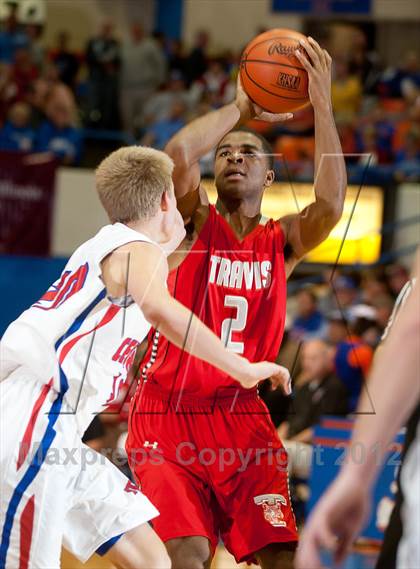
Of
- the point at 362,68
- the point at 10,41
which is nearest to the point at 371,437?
the point at 362,68

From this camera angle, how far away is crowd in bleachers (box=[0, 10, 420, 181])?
12.5 metres

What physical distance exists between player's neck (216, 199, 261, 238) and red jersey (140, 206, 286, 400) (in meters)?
0.09

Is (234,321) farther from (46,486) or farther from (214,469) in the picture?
(46,486)

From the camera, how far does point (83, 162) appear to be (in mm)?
13227

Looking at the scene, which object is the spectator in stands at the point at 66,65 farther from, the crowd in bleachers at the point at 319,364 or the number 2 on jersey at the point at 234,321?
the number 2 on jersey at the point at 234,321

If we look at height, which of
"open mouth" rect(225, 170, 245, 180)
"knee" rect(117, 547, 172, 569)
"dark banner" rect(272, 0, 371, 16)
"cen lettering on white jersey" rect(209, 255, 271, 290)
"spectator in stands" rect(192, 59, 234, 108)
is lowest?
"spectator in stands" rect(192, 59, 234, 108)

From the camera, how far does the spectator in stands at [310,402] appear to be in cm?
680

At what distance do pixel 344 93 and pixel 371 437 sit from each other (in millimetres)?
12492

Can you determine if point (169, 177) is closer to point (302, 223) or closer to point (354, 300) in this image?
point (302, 223)

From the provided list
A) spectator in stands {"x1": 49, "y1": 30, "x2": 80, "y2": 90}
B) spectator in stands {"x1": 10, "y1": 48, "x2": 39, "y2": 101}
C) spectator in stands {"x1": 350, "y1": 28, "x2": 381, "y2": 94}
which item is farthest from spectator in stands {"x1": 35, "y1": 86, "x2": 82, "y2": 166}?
spectator in stands {"x1": 350, "y1": 28, "x2": 381, "y2": 94}

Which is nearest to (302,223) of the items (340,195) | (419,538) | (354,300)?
(340,195)

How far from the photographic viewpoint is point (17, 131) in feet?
43.2

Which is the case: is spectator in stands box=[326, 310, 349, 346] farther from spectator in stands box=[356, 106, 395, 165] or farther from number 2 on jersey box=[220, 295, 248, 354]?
spectator in stands box=[356, 106, 395, 165]

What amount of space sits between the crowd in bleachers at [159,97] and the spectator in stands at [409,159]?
12mm
